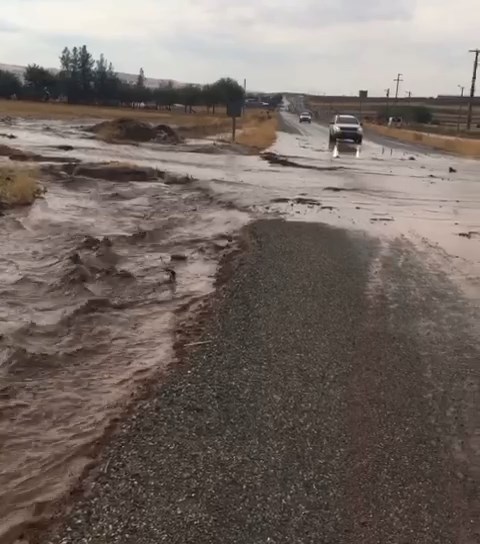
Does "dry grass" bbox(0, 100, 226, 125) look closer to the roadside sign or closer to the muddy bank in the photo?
the muddy bank

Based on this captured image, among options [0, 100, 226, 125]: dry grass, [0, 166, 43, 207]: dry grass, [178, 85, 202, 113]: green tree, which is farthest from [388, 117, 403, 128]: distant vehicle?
[0, 166, 43, 207]: dry grass

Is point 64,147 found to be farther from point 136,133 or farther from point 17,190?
point 17,190

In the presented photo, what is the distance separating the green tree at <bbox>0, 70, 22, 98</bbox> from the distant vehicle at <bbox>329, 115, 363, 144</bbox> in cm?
9274

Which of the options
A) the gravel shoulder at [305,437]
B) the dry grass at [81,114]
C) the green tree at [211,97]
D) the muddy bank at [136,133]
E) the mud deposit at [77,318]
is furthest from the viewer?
the green tree at [211,97]

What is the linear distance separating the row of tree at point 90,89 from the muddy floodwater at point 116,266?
108 meters

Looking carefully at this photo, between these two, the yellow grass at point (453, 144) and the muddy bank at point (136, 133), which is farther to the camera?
the yellow grass at point (453, 144)

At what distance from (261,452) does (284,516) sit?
2.53ft

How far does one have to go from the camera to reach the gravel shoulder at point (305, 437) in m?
3.94

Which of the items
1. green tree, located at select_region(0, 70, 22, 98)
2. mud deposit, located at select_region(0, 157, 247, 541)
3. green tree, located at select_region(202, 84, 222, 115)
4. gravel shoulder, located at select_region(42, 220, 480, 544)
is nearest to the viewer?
gravel shoulder, located at select_region(42, 220, 480, 544)

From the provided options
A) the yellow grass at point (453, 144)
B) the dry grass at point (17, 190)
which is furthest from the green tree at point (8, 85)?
the dry grass at point (17, 190)

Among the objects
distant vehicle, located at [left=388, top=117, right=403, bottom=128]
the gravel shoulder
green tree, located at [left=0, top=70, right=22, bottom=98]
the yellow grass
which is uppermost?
green tree, located at [left=0, top=70, right=22, bottom=98]

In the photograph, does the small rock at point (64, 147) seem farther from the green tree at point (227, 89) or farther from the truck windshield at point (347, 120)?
the green tree at point (227, 89)

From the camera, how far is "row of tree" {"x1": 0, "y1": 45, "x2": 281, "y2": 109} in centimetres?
12950

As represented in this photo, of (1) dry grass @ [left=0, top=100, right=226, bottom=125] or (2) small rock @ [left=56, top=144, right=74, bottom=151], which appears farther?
(1) dry grass @ [left=0, top=100, right=226, bottom=125]
